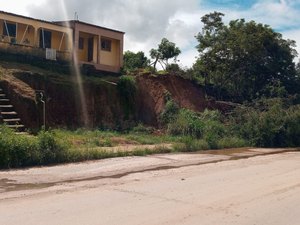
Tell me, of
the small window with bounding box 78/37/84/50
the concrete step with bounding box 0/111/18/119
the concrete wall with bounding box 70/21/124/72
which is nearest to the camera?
the concrete step with bounding box 0/111/18/119

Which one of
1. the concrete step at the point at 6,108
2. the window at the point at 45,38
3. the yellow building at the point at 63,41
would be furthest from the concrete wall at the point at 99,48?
the concrete step at the point at 6,108

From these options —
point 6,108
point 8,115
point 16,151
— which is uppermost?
point 6,108

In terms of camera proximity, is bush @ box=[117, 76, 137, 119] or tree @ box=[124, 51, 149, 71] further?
tree @ box=[124, 51, 149, 71]

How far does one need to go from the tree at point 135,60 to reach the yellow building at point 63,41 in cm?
835

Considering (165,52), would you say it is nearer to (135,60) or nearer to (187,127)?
(135,60)

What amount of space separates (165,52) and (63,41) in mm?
12484

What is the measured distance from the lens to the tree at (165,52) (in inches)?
1700

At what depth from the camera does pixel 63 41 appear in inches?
1326

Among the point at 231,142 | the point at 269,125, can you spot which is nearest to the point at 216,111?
the point at 269,125

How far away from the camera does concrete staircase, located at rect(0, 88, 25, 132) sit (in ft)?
64.3

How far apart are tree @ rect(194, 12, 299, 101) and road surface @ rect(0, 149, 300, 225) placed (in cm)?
2185

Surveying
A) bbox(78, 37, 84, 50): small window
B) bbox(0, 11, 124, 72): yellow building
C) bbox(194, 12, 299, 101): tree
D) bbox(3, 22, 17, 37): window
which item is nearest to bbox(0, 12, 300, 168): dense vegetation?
bbox(194, 12, 299, 101): tree

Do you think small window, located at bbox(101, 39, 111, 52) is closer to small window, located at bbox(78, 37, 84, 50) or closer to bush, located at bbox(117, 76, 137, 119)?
small window, located at bbox(78, 37, 84, 50)

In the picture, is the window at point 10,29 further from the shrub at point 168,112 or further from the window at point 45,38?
the shrub at point 168,112
